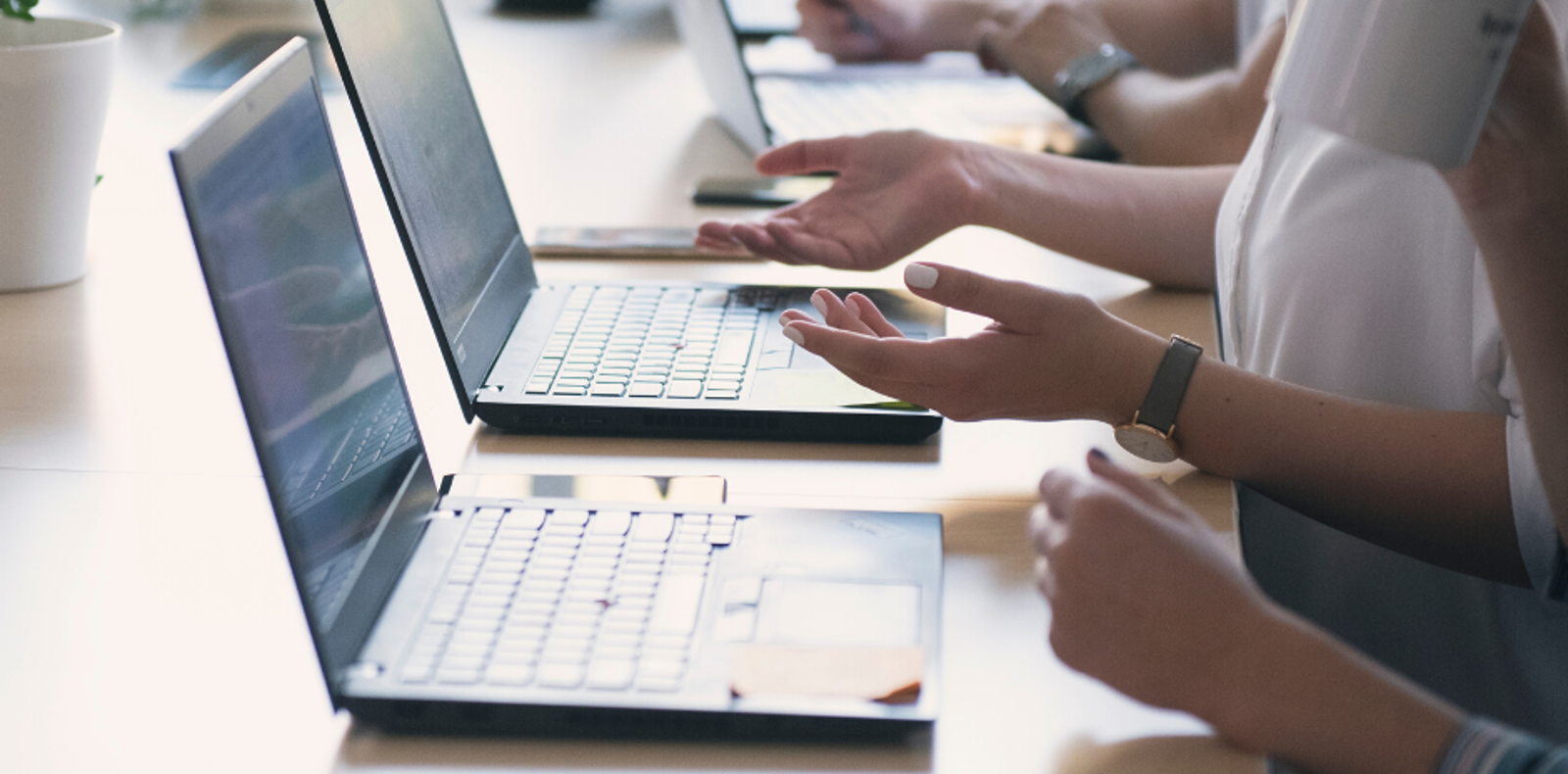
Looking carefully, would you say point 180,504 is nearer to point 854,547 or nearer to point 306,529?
point 306,529

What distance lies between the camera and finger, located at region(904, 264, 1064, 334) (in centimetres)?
75

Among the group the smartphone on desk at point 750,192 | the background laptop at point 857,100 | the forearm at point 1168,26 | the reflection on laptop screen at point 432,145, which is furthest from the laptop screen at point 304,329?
the forearm at point 1168,26

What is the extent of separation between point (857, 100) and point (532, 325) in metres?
0.68

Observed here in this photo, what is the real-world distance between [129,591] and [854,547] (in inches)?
14.5

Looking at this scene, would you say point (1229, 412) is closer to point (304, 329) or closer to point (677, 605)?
point (677, 605)

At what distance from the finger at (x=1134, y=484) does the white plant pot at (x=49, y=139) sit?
2.66 ft

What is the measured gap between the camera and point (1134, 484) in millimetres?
616

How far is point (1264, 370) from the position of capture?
2.86 ft

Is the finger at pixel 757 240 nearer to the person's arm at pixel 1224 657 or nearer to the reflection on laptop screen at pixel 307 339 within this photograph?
the reflection on laptop screen at pixel 307 339

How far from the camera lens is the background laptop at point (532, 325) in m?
0.80

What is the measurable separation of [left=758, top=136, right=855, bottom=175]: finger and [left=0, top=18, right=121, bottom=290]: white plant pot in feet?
1.67

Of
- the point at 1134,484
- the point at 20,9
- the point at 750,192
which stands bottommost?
the point at 750,192

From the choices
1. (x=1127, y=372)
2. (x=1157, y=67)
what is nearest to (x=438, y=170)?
(x=1127, y=372)

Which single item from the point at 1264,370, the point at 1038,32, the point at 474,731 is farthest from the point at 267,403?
the point at 1038,32
